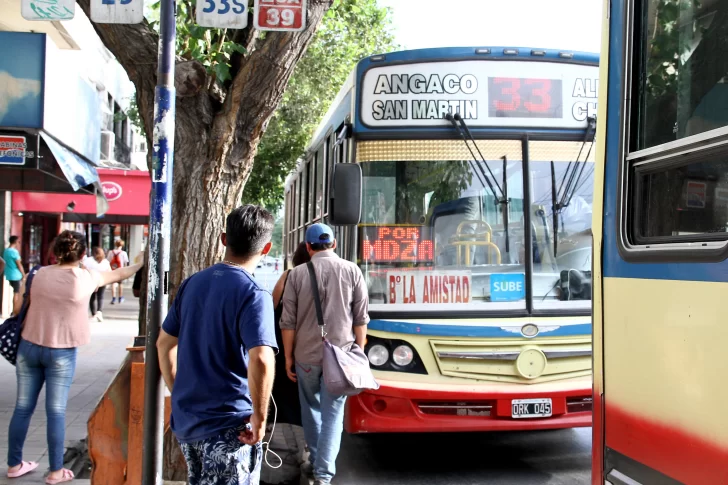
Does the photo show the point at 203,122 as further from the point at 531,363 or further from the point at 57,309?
the point at 531,363

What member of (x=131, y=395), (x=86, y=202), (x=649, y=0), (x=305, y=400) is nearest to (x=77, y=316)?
(x=131, y=395)

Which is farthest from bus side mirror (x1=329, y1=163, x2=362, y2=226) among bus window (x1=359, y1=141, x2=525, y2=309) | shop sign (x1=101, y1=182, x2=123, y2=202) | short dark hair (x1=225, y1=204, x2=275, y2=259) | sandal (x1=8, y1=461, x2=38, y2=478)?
shop sign (x1=101, y1=182, x2=123, y2=202)

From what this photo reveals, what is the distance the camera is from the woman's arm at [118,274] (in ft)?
17.3

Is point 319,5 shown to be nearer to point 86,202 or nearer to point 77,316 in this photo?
point 77,316

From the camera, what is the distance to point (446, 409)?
571 centimetres

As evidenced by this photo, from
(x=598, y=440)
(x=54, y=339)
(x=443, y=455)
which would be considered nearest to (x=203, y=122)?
(x=54, y=339)

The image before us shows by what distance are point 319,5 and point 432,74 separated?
1019 millimetres

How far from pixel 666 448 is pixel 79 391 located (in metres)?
7.87

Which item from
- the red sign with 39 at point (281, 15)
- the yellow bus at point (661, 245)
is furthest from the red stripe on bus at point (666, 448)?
the red sign with 39 at point (281, 15)

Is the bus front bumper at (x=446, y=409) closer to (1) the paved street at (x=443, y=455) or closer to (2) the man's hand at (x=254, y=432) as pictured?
(1) the paved street at (x=443, y=455)

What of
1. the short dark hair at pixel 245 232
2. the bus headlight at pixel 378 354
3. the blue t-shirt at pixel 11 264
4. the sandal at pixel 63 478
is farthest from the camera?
the blue t-shirt at pixel 11 264

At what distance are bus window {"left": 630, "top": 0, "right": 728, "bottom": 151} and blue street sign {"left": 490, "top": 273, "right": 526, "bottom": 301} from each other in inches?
127

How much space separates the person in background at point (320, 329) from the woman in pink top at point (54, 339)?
1.16 meters

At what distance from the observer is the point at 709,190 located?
7.71 ft
